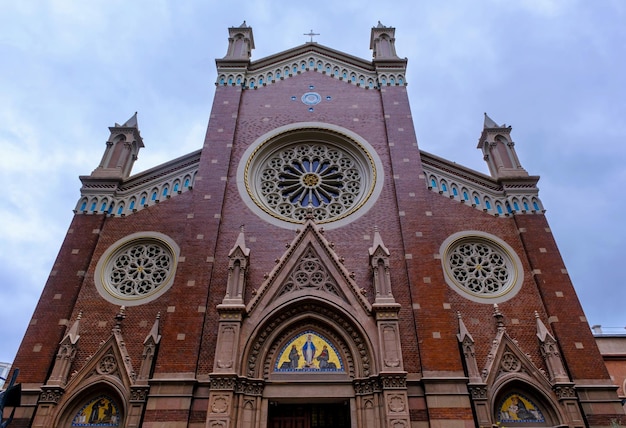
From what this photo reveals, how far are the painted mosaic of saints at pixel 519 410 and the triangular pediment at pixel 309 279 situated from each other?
601cm

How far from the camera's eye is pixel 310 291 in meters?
16.9

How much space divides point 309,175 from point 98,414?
519 inches

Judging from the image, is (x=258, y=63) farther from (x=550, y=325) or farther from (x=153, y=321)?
(x=550, y=325)

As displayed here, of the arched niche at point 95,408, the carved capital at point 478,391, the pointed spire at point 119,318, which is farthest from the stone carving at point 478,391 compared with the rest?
the pointed spire at point 119,318

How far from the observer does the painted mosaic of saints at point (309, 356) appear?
15.9m

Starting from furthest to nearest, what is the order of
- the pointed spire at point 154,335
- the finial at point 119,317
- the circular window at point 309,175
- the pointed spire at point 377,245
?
the circular window at point 309,175 < the pointed spire at point 377,245 < the finial at point 119,317 < the pointed spire at point 154,335

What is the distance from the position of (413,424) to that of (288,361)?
15.5 ft

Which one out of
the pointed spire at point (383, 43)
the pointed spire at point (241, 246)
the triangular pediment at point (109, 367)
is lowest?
the triangular pediment at point (109, 367)

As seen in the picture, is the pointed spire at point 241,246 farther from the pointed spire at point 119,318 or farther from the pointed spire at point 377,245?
the pointed spire at point 377,245

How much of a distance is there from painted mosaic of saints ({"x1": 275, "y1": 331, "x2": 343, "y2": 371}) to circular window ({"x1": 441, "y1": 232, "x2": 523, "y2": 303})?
616cm

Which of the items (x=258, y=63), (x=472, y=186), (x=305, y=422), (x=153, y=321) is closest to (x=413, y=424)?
(x=305, y=422)

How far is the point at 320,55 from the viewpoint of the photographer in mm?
26594

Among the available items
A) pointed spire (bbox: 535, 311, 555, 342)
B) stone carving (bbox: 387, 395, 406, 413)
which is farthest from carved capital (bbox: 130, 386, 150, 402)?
pointed spire (bbox: 535, 311, 555, 342)

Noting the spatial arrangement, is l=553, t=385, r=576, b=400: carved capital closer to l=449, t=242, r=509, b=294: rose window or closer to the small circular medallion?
l=449, t=242, r=509, b=294: rose window
